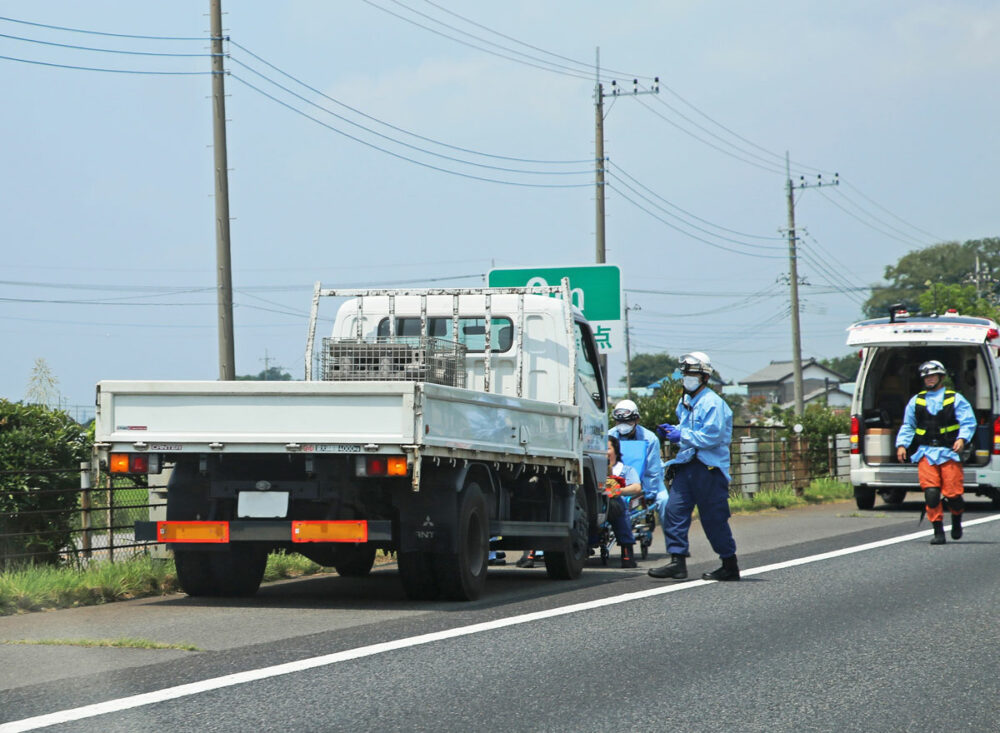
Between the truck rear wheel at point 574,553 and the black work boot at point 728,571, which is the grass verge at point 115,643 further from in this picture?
the black work boot at point 728,571

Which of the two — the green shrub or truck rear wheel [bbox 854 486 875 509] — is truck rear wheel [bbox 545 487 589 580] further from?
truck rear wheel [bbox 854 486 875 509]

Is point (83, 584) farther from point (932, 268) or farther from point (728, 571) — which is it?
point (932, 268)

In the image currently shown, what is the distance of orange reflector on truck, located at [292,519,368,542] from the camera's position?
9344mm

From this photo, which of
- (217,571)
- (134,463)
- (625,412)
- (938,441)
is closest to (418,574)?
(217,571)

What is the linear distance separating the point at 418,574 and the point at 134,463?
6.77 feet

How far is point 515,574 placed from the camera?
510 inches

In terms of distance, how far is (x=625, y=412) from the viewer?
13.7 meters

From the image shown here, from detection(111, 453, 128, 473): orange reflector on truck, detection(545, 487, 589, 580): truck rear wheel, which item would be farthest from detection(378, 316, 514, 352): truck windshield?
detection(111, 453, 128, 473): orange reflector on truck

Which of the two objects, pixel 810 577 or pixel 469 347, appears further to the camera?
pixel 469 347

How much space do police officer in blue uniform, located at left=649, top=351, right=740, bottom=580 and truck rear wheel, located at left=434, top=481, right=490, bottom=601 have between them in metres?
1.71

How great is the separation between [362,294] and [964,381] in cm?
1228

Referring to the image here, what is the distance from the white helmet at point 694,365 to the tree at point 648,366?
4709 inches

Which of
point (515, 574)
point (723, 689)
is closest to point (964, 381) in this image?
point (515, 574)

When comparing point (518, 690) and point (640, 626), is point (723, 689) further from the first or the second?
point (640, 626)
